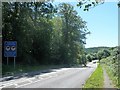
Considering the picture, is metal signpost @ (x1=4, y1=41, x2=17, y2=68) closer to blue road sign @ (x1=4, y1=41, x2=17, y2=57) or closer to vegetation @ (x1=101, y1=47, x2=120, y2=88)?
blue road sign @ (x1=4, y1=41, x2=17, y2=57)

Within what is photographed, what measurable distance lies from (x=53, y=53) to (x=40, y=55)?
961cm

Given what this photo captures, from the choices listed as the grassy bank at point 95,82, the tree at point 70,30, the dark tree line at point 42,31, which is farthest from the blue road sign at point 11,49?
the tree at point 70,30

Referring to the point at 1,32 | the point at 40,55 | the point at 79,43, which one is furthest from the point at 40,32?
the point at 79,43

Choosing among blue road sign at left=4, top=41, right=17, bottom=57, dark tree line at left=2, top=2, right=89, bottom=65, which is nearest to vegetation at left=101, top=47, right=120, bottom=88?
blue road sign at left=4, top=41, right=17, bottom=57

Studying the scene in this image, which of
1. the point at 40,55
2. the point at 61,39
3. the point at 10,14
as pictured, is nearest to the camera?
the point at 10,14

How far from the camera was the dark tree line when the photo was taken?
4953cm

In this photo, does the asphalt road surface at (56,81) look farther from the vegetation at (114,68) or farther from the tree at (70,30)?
the tree at (70,30)

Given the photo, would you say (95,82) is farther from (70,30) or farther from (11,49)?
(70,30)

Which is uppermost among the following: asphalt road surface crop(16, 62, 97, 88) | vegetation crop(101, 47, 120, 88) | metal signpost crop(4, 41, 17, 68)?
metal signpost crop(4, 41, 17, 68)

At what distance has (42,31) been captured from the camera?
204ft

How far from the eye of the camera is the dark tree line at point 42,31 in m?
49.5

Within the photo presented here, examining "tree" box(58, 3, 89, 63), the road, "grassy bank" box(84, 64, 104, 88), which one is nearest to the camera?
"grassy bank" box(84, 64, 104, 88)

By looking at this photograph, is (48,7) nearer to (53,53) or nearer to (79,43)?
(53,53)

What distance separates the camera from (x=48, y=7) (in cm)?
5950
